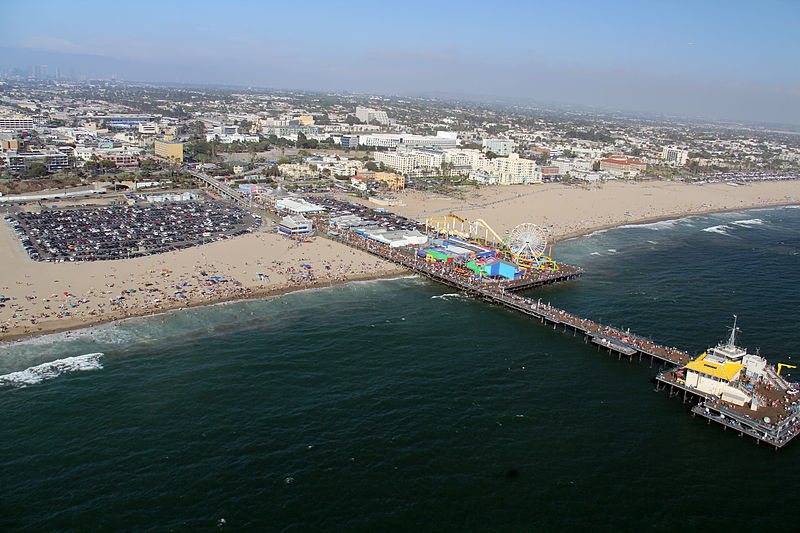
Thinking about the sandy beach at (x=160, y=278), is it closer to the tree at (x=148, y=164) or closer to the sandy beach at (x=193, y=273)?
the sandy beach at (x=193, y=273)

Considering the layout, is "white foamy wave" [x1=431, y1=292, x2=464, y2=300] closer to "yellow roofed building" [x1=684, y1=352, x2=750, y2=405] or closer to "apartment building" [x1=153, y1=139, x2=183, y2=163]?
"yellow roofed building" [x1=684, y1=352, x2=750, y2=405]

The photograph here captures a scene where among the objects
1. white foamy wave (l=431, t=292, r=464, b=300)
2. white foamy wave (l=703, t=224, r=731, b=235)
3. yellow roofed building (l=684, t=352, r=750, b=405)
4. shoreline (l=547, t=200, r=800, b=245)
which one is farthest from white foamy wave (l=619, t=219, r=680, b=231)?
yellow roofed building (l=684, t=352, r=750, b=405)

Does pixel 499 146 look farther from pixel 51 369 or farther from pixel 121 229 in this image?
pixel 51 369

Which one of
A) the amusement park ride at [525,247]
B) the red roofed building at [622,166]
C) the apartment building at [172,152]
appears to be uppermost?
the red roofed building at [622,166]

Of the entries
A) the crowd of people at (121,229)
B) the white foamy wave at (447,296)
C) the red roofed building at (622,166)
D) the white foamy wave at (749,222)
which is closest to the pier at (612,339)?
the white foamy wave at (447,296)

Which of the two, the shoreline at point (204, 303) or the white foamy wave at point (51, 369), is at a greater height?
the shoreline at point (204, 303)

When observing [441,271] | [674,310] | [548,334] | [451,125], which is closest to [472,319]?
[548,334]
